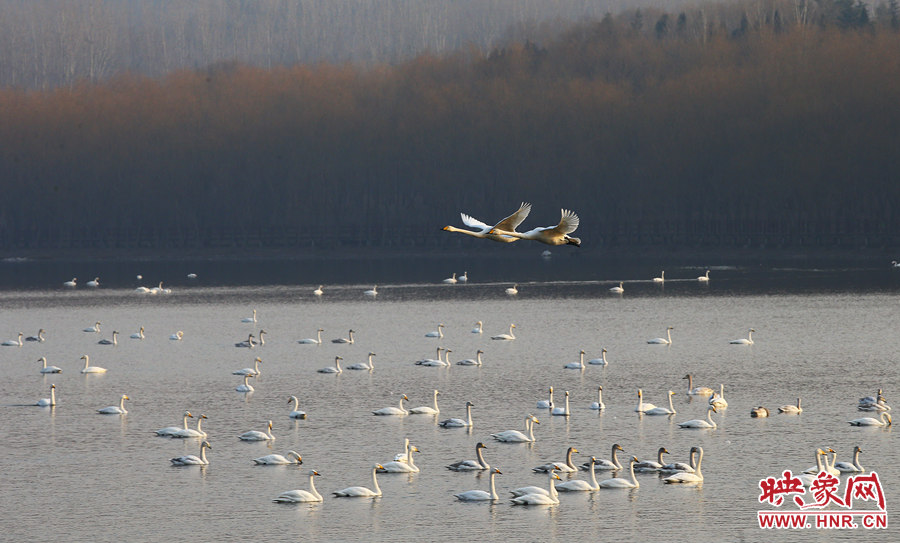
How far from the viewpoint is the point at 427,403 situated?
53156 mm

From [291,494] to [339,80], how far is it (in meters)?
162

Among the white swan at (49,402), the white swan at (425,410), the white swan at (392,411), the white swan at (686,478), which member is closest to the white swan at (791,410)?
the white swan at (686,478)

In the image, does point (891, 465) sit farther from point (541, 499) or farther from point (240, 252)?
point (240, 252)

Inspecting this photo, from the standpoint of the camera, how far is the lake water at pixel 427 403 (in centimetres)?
3531

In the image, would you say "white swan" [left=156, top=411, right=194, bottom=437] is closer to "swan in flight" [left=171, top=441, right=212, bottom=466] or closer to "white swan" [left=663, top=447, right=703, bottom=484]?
"swan in flight" [left=171, top=441, right=212, bottom=466]

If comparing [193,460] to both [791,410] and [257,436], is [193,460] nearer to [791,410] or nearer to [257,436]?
[257,436]

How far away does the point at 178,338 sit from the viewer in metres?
78.4

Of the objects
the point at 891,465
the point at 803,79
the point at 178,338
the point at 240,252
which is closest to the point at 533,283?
the point at 178,338

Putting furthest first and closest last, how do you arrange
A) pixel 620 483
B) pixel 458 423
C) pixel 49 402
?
pixel 49 402, pixel 458 423, pixel 620 483

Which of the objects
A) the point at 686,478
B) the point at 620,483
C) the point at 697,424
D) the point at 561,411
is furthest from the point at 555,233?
the point at 561,411

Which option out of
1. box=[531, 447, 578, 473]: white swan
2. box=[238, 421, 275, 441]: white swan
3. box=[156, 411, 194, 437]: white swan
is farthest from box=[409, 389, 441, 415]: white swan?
box=[531, 447, 578, 473]: white swan
